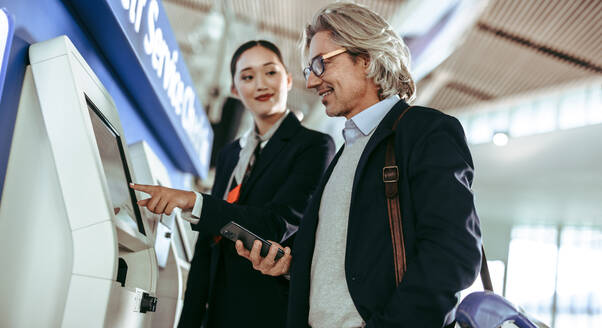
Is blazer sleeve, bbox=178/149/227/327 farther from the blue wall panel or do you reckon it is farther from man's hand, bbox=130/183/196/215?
the blue wall panel

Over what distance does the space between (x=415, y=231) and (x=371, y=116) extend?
395 mm

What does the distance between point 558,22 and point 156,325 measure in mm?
6911

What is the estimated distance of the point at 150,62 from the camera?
2.10 meters

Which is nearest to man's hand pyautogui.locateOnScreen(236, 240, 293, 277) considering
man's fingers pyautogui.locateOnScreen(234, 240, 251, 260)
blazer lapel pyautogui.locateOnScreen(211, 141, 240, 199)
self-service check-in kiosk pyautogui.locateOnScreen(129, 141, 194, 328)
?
man's fingers pyautogui.locateOnScreen(234, 240, 251, 260)

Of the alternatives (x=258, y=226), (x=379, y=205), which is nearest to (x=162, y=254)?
(x=258, y=226)

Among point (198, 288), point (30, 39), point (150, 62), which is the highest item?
point (150, 62)

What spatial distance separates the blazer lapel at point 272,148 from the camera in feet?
6.43

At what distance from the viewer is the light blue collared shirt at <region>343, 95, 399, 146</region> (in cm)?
150

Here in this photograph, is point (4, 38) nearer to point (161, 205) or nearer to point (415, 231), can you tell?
point (161, 205)

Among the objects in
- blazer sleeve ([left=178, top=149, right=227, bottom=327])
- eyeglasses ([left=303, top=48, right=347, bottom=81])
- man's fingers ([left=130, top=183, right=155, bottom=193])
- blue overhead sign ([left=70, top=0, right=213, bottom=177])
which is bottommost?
blazer sleeve ([left=178, top=149, right=227, bottom=327])

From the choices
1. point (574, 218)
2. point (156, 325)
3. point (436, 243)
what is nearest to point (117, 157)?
A: point (156, 325)

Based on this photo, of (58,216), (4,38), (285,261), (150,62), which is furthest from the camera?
(150,62)

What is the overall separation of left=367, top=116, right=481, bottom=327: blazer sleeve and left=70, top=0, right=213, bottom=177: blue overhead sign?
102 centimetres

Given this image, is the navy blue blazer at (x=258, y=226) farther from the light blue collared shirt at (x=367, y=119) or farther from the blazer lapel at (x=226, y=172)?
the light blue collared shirt at (x=367, y=119)
